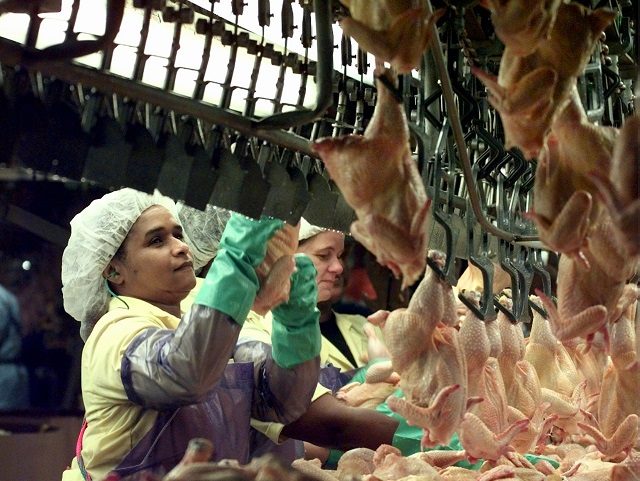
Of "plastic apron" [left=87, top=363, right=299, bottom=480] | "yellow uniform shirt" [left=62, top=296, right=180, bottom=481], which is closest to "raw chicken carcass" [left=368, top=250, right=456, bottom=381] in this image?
"plastic apron" [left=87, top=363, right=299, bottom=480]

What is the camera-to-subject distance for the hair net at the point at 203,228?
3742mm

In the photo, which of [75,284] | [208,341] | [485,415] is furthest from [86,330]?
[485,415]

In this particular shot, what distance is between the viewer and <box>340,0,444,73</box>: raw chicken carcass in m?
1.50

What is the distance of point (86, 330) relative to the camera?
352cm

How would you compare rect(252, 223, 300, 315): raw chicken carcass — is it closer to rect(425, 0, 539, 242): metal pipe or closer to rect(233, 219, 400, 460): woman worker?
rect(425, 0, 539, 242): metal pipe

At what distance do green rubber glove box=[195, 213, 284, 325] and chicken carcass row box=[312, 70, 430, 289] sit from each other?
0.85 meters

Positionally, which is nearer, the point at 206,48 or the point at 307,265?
the point at 206,48

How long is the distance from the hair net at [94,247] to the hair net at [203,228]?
0.83 feet

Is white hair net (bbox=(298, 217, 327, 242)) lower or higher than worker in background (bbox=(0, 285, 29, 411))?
higher

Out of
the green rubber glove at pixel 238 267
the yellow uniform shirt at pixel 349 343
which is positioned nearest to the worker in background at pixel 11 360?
Answer: the green rubber glove at pixel 238 267

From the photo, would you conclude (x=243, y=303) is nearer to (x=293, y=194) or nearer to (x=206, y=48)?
(x=293, y=194)

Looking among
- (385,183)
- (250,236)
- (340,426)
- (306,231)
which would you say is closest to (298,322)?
(250,236)

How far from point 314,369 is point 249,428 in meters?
0.31

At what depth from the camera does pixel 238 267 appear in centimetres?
263
